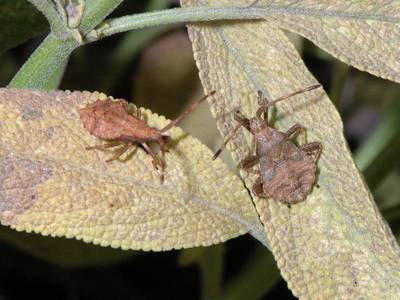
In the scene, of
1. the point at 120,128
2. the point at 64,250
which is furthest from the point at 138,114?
the point at 64,250

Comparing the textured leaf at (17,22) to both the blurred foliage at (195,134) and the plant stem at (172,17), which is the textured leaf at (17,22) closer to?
the plant stem at (172,17)

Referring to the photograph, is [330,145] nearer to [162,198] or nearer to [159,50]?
[162,198]

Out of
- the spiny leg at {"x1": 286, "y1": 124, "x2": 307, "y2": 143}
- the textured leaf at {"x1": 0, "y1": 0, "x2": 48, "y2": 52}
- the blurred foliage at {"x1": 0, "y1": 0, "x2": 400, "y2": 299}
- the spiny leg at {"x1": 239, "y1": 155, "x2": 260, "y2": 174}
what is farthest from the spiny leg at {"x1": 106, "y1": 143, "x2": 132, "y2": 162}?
the blurred foliage at {"x1": 0, "y1": 0, "x2": 400, "y2": 299}

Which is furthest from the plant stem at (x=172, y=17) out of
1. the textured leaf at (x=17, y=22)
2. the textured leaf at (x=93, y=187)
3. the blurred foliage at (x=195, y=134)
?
the blurred foliage at (x=195, y=134)

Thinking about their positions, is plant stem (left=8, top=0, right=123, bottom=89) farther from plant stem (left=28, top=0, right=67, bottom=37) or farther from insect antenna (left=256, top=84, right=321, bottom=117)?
insect antenna (left=256, top=84, right=321, bottom=117)

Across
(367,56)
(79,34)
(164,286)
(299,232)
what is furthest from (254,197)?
(164,286)

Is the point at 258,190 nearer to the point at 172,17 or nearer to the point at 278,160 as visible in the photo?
the point at 278,160
